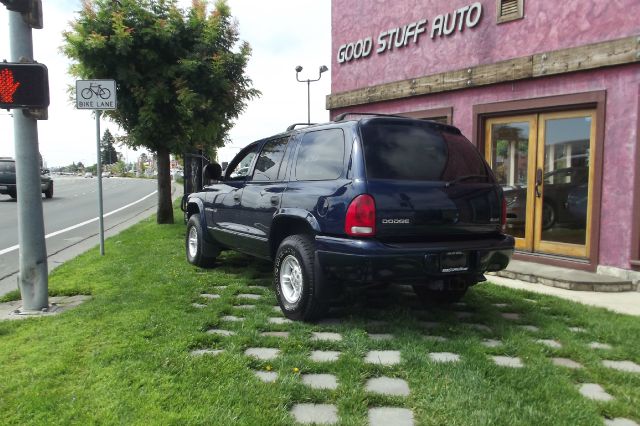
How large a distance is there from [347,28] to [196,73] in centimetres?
336

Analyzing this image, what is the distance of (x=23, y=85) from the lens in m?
4.57

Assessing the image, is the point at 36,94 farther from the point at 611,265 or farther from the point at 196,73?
the point at 611,265

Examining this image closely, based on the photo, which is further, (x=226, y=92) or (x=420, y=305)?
(x=226, y=92)

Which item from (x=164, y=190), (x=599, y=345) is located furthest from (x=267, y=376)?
(x=164, y=190)

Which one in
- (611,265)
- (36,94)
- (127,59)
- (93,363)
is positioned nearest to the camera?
(93,363)

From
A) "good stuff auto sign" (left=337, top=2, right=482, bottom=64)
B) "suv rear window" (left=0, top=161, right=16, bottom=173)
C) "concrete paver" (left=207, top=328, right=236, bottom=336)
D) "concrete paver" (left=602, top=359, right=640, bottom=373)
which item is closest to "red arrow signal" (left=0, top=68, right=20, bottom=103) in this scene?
"concrete paver" (left=207, top=328, right=236, bottom=336)

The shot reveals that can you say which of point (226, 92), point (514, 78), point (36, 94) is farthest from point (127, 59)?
point (514, 78)

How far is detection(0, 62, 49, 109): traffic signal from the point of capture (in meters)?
4.51

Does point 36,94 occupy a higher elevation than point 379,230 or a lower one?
higher

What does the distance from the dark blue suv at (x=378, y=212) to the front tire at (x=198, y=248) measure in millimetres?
1866

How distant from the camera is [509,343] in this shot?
3984 mm

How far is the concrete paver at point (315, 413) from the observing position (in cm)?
278

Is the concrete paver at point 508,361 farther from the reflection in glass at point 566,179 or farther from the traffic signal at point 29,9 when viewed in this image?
the traffic signal at point 29,9

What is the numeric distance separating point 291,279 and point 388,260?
117 cm
